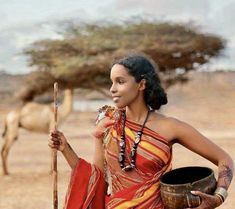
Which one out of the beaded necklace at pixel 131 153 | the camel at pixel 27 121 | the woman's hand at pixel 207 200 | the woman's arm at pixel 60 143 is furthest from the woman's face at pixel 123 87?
the camel at pixel 27 121

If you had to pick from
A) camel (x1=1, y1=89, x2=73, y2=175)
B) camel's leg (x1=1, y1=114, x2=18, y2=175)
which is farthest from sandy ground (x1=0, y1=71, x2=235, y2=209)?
camel (x1=1, y1=89, x2=73, y2=175)

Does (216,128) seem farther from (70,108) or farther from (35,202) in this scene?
(35,202)

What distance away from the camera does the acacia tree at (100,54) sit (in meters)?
19.4

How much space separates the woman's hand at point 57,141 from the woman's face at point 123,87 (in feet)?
0.85

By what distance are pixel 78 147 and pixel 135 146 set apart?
16.4 m

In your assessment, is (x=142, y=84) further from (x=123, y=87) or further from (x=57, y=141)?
(x=57, y=141)

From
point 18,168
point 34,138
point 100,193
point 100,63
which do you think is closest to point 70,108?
point 18,168

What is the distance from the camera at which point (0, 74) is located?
4097 centimetres

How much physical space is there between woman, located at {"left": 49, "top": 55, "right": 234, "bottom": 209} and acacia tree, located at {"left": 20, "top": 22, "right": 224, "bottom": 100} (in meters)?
15.6

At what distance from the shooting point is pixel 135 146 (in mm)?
2938

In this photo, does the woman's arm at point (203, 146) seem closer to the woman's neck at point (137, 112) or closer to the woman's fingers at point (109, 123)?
the woman's neck at point (137, 112)

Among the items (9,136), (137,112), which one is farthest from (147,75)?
(9,136)

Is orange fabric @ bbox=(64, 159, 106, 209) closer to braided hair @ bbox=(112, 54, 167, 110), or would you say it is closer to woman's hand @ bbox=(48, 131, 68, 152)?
woman's hand @ bbox=(48, 131, 68, 152)

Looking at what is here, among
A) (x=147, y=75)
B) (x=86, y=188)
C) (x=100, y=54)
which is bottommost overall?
(x=100, y=54)
